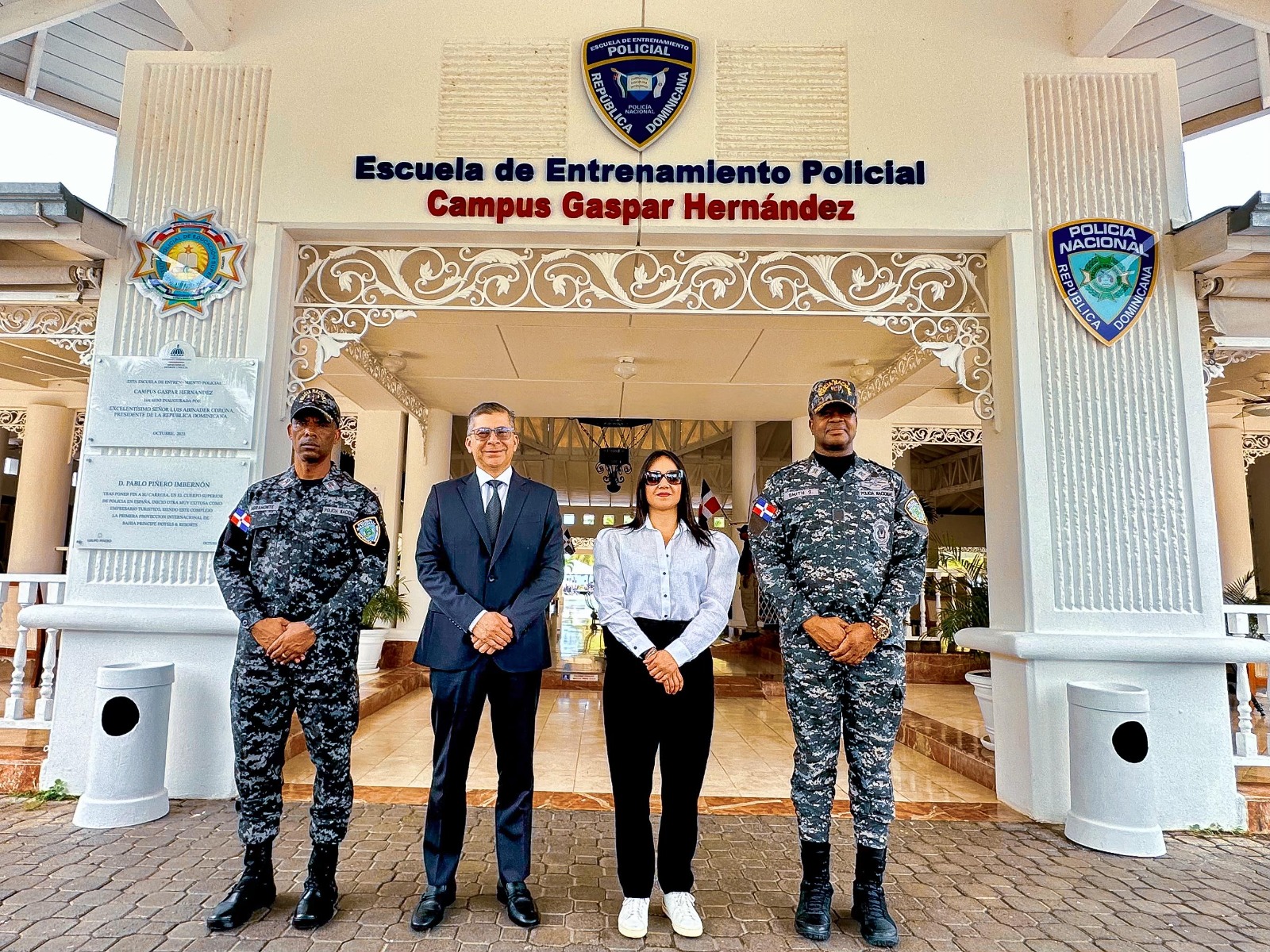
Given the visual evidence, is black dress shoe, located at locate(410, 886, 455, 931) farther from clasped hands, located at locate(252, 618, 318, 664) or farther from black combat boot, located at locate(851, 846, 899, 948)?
black combat boot, located at locate(851, 846, 899, 948)

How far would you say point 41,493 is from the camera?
8.24 m

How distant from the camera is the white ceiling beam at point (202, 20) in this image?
3.57m

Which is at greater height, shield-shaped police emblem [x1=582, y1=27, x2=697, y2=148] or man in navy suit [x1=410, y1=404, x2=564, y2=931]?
shield-shaped police emblem [x1=582, y1=27, x2=697, y2=148]

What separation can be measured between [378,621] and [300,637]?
5.82 meters

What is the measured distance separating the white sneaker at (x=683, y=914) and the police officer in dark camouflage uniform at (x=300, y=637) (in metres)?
1.05

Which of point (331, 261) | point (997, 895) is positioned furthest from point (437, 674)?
point (331, 261)

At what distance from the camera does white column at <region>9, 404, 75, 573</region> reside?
322 inches

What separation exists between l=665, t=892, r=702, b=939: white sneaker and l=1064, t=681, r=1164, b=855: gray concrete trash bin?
1.91 m

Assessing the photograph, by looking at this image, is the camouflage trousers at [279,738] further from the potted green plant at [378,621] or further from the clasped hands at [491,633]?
the potted green plant at [378,621]

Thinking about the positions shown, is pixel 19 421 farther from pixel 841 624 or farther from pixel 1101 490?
pixel 1101 490

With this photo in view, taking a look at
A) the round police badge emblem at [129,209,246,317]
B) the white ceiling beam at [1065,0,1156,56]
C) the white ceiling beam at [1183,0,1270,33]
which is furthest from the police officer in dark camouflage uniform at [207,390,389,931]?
the white ceiling beam at [1183,0,1270,33]

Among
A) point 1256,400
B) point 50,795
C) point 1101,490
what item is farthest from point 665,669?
point 1256,400

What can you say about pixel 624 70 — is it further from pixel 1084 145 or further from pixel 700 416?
pixel 700 416

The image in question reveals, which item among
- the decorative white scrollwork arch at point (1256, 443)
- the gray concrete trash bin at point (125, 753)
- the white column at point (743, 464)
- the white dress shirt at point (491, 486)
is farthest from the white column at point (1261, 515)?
the gray concrete trash bin at point (125, 753)
